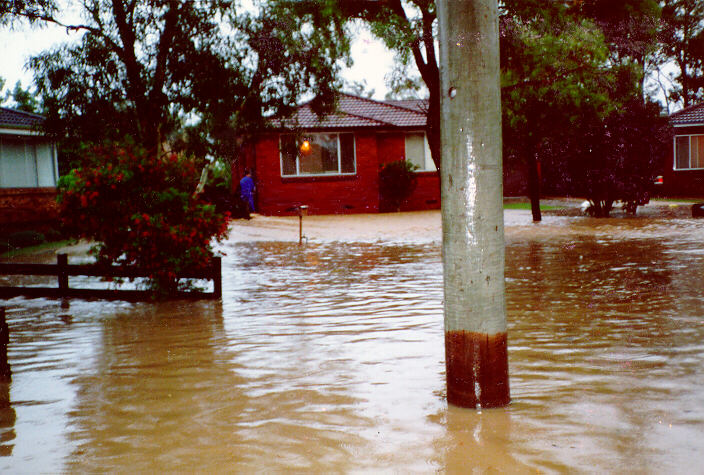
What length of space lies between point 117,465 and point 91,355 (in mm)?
3264

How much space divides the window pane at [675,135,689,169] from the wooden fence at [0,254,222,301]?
31.6 meters

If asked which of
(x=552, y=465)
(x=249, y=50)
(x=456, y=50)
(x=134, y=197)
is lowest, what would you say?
(x=552, y=465)

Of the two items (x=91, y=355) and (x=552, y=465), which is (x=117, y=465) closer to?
(x=552, y=465)

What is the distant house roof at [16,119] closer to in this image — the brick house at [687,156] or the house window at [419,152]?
the house window at [419,152]

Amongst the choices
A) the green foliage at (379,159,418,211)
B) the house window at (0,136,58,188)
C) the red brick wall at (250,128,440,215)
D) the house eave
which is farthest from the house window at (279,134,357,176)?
the house eave

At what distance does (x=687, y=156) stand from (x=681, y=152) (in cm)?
A: 34

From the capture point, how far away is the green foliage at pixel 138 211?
10023 millimetres

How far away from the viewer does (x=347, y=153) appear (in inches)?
1268

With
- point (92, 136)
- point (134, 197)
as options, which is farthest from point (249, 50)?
point (134, 197)

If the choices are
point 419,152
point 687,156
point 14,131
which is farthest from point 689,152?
point 14,131

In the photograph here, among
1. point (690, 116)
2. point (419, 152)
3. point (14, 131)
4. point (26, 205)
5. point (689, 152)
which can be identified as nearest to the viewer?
point (14, 131)

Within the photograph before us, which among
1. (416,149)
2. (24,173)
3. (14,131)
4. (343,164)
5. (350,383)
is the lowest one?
(350,383)

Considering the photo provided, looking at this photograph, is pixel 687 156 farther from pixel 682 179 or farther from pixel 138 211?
pixel 138 211

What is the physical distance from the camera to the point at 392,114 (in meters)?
34.4
